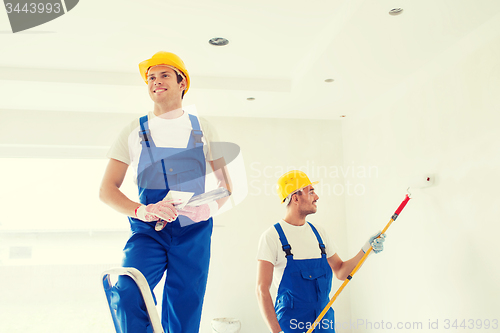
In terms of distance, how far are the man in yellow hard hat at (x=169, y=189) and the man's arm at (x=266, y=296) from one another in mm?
1096

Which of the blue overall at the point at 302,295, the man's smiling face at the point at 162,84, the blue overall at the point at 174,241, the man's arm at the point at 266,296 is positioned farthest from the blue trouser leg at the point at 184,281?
the blue overall at the point at 302,295

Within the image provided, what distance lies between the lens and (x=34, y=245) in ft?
13.6

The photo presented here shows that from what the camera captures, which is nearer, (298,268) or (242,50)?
(298,268)

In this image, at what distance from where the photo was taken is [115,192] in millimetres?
1411

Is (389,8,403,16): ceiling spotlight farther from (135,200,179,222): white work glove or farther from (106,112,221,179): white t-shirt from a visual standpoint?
(135,200,179,222): white work glove

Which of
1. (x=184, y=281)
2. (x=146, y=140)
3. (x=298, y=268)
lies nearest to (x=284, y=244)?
(x=298, y=268)

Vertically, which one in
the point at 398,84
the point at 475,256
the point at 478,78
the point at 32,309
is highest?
the point at 398,84

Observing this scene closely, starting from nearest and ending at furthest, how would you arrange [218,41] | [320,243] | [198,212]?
[198,212], [320,243], [218,41]

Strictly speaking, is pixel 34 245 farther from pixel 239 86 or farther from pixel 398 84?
pixel 398 84

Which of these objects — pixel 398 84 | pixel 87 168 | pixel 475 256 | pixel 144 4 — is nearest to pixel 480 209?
pixel 475 256

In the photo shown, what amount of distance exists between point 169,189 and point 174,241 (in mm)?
190

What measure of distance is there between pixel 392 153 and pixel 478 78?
1145 millimetres

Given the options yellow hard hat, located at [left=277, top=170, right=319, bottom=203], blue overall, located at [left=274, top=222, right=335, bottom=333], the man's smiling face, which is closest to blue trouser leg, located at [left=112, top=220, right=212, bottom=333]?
the man's smiling face

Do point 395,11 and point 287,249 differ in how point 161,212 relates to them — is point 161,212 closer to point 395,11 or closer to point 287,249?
point 287,249
